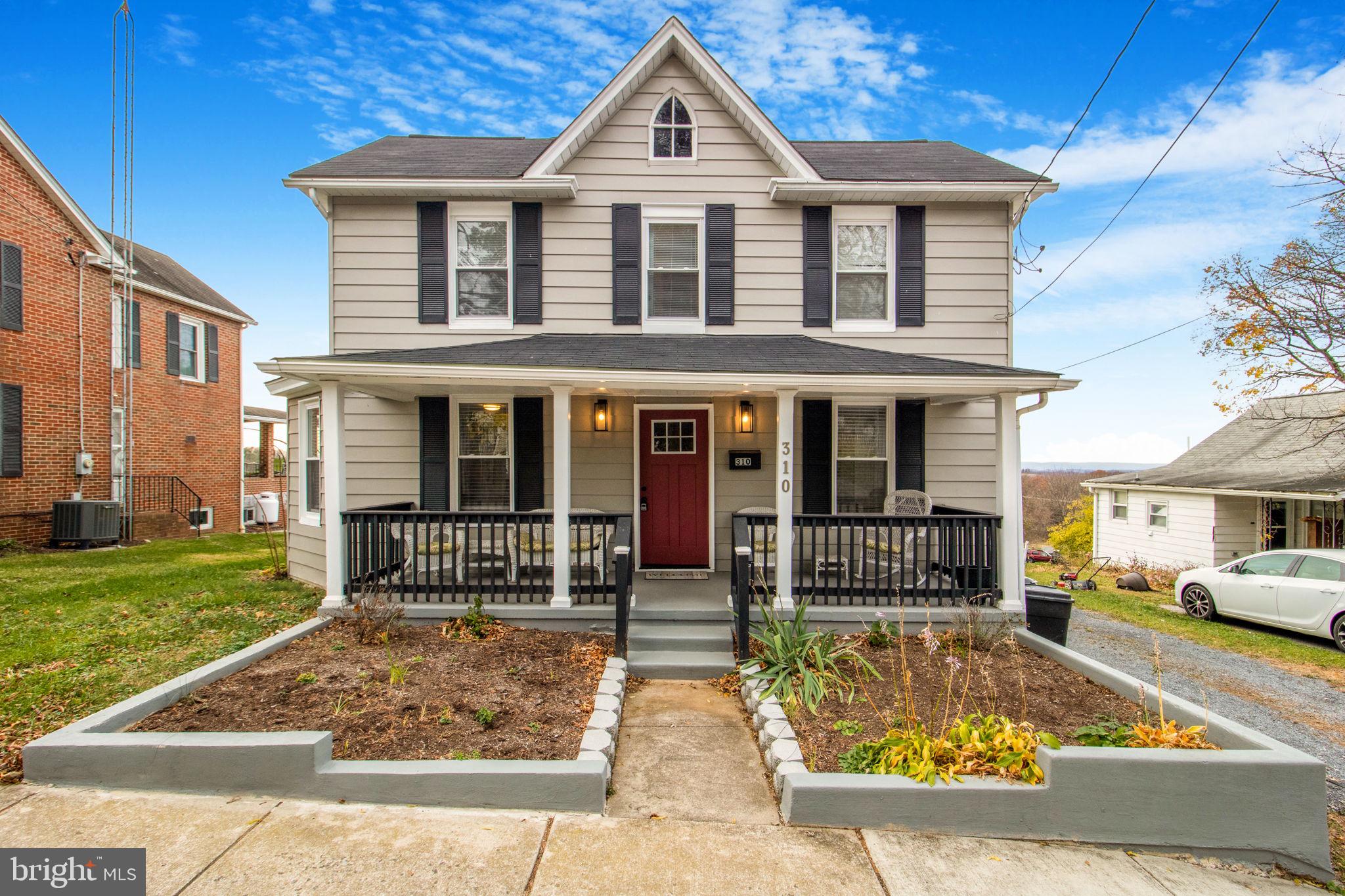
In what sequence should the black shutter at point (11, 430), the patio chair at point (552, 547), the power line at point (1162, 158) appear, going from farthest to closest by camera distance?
the black shutter at point (11, 430) < the patio chair at point (552, 547) < the power line at point (1162, 158)

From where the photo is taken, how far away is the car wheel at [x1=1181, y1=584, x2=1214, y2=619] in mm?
9469

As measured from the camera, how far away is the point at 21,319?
10945 mm

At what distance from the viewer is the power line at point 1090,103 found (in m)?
5.74

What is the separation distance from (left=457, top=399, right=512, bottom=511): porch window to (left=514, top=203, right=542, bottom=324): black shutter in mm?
1148

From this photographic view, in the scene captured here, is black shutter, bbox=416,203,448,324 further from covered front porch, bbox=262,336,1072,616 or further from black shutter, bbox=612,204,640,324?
black shutter, bbox=612,204,640,324

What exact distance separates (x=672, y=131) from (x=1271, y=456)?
16735mm

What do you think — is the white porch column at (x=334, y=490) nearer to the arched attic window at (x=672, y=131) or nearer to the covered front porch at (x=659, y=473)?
the covered front porch at (x=659, y=473)

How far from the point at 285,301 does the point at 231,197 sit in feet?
10.7

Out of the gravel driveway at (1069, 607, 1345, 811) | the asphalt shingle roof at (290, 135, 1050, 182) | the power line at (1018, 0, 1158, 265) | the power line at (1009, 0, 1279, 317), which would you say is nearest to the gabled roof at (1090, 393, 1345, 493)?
the power line at (1009, 0, 1279, 317)

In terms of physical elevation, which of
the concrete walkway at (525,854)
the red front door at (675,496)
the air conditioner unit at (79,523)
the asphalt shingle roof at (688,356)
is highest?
the asphalt shingle roof at (688,356)

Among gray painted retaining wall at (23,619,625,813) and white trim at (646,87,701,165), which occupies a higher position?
white trim at (646,87,701,165)

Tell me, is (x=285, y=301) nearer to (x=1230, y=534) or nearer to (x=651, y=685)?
(x=651, y=685)

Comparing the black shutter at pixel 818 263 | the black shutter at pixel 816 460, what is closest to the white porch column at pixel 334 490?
the black shutter at pixel 816 460

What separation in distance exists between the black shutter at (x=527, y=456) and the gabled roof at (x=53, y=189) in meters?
11.8
